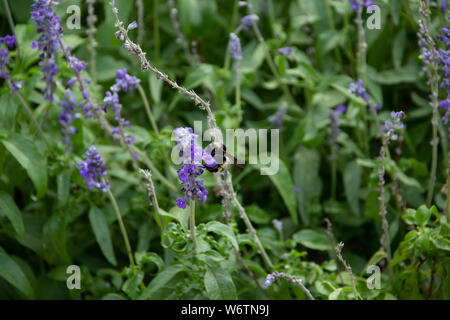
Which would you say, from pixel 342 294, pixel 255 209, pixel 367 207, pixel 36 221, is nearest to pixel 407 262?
pixel 367 207

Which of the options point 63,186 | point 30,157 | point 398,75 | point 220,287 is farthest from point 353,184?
point 30,157

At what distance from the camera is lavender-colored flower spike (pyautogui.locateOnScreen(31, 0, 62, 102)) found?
2082mm

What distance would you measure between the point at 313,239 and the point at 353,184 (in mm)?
389

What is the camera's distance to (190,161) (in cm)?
165

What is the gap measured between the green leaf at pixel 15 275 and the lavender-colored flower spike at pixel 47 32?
78 cm

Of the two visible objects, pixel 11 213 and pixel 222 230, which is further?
pixel 11 213

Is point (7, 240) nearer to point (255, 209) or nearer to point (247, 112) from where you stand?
point (255, 209)

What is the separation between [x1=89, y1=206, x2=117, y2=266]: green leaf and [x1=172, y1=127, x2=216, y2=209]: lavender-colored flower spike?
0.75 meters

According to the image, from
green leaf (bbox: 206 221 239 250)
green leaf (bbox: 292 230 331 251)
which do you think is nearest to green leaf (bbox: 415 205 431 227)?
green leaf (bbox: 292 230 331 251)

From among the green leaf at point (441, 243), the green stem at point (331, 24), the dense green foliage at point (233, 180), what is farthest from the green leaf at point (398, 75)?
the green leaf at point (441, 243)

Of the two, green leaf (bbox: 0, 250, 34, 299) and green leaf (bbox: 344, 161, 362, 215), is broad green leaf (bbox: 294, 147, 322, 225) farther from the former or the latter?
green leaf (bbox: 0, 250, 34, 299)

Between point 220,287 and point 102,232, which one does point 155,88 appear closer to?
point 102,232

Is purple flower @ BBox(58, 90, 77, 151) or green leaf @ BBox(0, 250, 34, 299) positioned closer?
green leaf @ BBox(0, 250, 34, 299)
